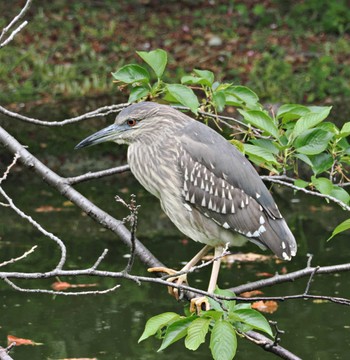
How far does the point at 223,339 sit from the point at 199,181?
1181mm

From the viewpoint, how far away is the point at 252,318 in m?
2.87

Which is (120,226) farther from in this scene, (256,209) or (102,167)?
(102,167)

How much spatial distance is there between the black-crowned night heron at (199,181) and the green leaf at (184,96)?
297 millimetres

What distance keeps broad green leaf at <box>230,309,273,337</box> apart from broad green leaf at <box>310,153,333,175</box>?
836 mm

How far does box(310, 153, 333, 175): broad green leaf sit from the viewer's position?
354 cm

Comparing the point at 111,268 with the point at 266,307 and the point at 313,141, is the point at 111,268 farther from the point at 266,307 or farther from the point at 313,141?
the point at 313,141

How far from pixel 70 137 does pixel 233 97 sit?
232 inches

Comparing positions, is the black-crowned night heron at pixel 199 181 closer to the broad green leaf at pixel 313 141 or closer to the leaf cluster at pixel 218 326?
the broad green leaf at pixel 313 141

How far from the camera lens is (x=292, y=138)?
3.46 meters

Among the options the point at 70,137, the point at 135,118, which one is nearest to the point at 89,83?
the point at 70,137

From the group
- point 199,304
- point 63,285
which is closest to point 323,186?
point 199,304

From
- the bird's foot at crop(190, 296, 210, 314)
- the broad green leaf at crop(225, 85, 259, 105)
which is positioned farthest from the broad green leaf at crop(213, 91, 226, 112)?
the bird's foot at crop(190, 296, 210, 314)

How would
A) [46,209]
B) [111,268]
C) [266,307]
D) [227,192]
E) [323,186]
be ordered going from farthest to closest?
[46,209], [111,268], [266,307], [227,192], [323,186]

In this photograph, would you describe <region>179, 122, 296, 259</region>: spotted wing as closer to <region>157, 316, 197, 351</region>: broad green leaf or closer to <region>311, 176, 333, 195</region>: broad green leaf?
<region>311, 176, 333, 195</region>: broad green leaf
